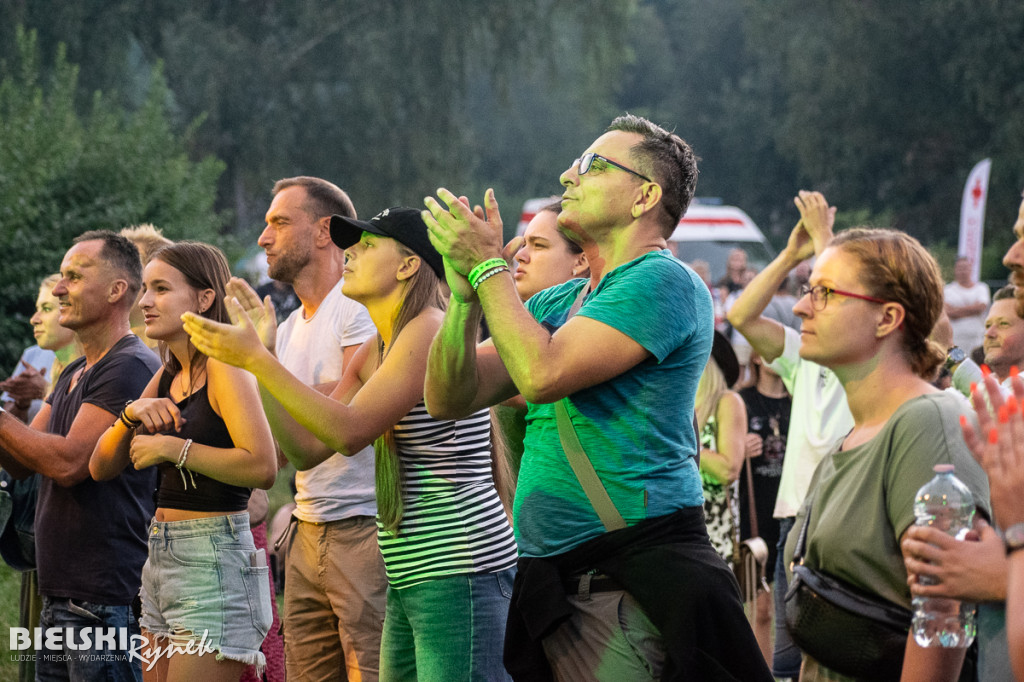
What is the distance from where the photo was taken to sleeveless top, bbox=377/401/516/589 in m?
3.67

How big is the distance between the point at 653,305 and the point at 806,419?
3226mm

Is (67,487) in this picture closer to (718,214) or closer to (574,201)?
(574,201)

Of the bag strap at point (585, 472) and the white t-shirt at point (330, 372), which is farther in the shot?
the white t-shirt at point (330, 372)

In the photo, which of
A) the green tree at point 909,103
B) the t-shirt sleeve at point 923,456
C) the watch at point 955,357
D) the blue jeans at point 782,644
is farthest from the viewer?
the green tree at point 909,103

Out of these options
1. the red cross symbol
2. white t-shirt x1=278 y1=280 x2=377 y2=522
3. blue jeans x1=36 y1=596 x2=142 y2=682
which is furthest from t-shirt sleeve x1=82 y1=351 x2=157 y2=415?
the red cross symbol

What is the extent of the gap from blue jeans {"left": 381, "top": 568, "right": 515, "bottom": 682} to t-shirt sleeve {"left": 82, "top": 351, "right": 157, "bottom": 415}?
5.82ft

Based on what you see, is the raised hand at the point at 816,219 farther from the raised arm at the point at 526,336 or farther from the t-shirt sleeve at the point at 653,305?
the raised arm at the point at 526,336

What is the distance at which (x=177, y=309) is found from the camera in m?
4.47

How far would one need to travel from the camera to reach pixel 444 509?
3719 mm

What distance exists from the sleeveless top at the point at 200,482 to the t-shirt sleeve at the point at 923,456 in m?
2.39

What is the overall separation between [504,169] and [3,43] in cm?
4178

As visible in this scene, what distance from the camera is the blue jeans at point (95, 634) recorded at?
470cm

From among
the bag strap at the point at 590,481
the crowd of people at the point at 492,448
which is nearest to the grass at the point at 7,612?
the crowd of people at the point at 492,448

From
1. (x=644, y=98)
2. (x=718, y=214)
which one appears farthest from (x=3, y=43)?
(x=644, y=98)
